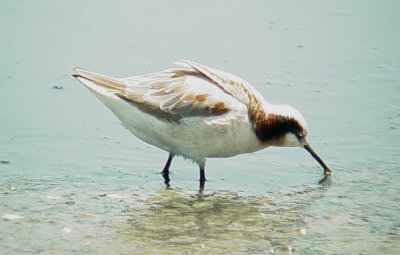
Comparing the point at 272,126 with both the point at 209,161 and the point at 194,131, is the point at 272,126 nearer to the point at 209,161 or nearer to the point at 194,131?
the point at 194,131

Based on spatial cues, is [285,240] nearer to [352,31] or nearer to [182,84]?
[182,84]

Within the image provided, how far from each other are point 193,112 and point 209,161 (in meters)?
1.11

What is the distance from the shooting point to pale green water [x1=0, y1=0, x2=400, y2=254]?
24.1 ft

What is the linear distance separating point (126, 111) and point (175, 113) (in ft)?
1.45

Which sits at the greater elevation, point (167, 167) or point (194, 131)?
point (194, 131)

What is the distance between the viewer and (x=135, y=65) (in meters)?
11.4

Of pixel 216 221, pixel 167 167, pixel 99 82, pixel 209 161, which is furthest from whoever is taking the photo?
pixel 209 161

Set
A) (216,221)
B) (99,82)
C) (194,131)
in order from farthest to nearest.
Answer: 1. (99,82)
2. (194,131)
3. (216,221)

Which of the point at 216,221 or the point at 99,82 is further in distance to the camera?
the point at 99,82

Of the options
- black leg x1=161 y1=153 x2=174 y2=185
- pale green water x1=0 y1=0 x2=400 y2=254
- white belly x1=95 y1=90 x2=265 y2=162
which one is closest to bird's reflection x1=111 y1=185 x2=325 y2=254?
pale green water x1=0 y1=0 x2=400 y2=254

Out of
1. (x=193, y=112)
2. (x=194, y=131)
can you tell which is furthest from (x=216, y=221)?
(x=193, y=112)

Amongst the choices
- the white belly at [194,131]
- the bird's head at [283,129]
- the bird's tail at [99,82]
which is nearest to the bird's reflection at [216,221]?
the white belly at [194,131]

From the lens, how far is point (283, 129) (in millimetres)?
8891

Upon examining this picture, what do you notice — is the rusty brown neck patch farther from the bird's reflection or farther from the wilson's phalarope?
the bird's reflection
